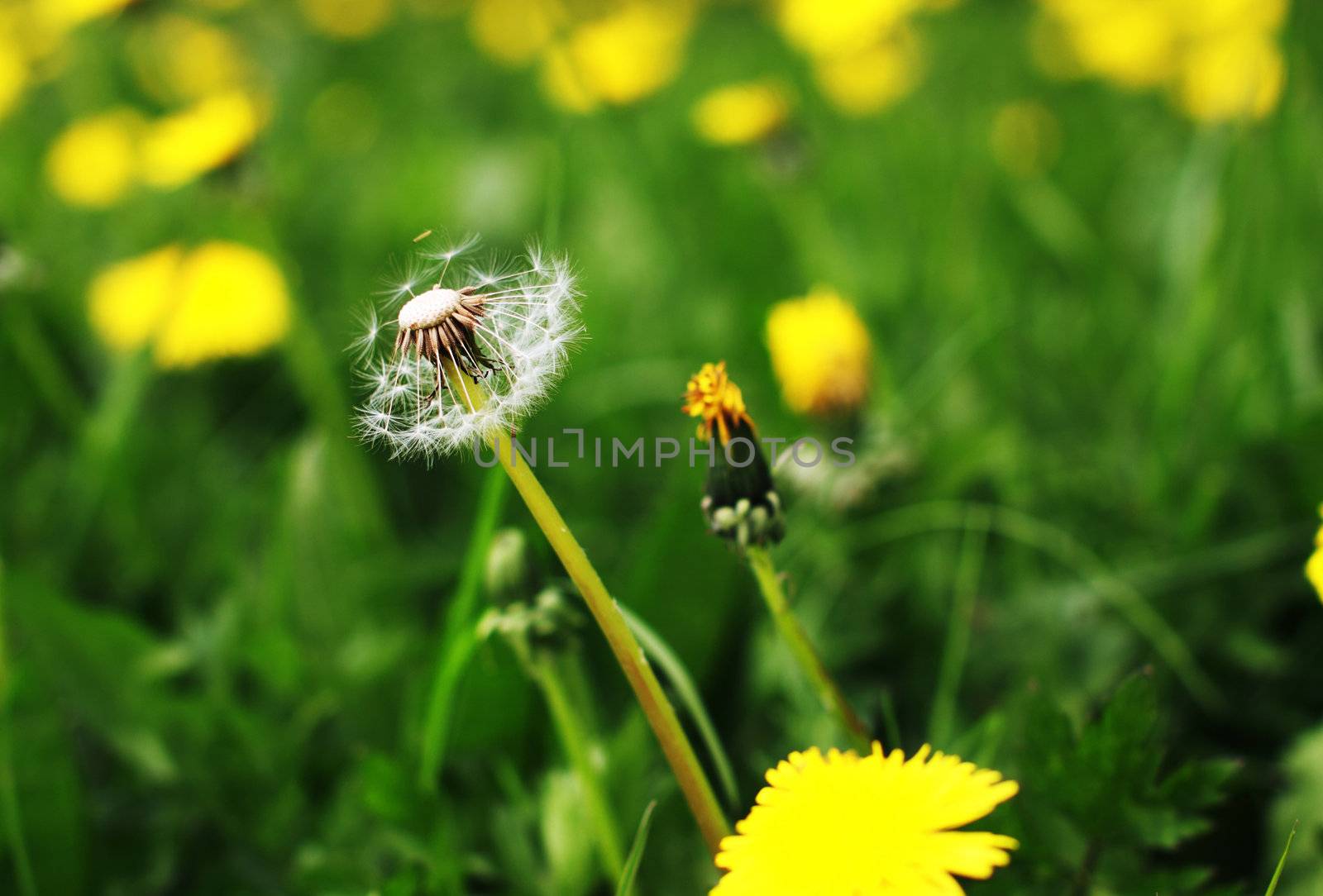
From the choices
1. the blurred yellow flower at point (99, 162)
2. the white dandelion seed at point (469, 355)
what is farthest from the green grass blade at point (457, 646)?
the blurred yellow flower at point (99, 162)

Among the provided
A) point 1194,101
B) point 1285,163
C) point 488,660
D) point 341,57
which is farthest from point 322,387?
point 341,57

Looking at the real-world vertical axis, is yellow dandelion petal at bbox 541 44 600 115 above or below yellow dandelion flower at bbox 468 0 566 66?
below

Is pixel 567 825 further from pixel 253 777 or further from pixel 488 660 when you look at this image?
pixel 253 777

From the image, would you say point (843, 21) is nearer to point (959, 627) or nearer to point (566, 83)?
point (566, 83)

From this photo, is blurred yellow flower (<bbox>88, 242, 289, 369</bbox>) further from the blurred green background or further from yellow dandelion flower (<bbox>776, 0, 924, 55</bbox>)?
yellow dandelion flower (<bbox>776, 0, 924, 55</bbox>)

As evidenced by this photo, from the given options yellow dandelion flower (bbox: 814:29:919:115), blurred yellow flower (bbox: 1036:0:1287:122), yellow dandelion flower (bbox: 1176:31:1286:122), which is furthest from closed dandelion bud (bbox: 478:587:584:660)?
yellow dandelion flower (bbox: 814:29:919:115)

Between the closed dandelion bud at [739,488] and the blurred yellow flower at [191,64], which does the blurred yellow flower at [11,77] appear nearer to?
the blurred yellow flower at [191,64]
